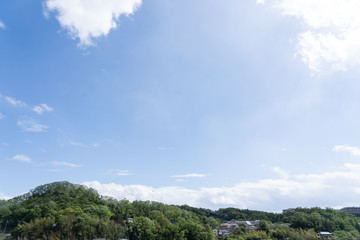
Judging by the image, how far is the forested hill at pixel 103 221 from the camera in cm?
2541

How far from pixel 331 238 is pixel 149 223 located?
28851mm

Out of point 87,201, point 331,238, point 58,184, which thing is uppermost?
point 58,184

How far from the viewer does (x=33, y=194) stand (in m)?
46.0

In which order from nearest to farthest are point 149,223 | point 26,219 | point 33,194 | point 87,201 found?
point 149,223, point 26,219, point 87,201, point 33,194

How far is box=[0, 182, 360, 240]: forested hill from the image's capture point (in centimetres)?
2541

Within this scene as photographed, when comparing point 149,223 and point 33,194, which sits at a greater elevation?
point 33,194

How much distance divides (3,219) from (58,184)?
11.7m

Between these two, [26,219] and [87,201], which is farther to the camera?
[87,201]

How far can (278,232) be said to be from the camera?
1442 inches

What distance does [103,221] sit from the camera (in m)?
26.3

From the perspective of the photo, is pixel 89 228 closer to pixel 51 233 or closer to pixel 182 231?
pixel 51 233

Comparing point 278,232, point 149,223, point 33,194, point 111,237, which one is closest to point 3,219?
point 33,194

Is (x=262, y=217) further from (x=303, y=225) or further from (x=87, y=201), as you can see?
(x=87, y=201)

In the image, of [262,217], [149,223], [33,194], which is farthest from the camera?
[262,217]
